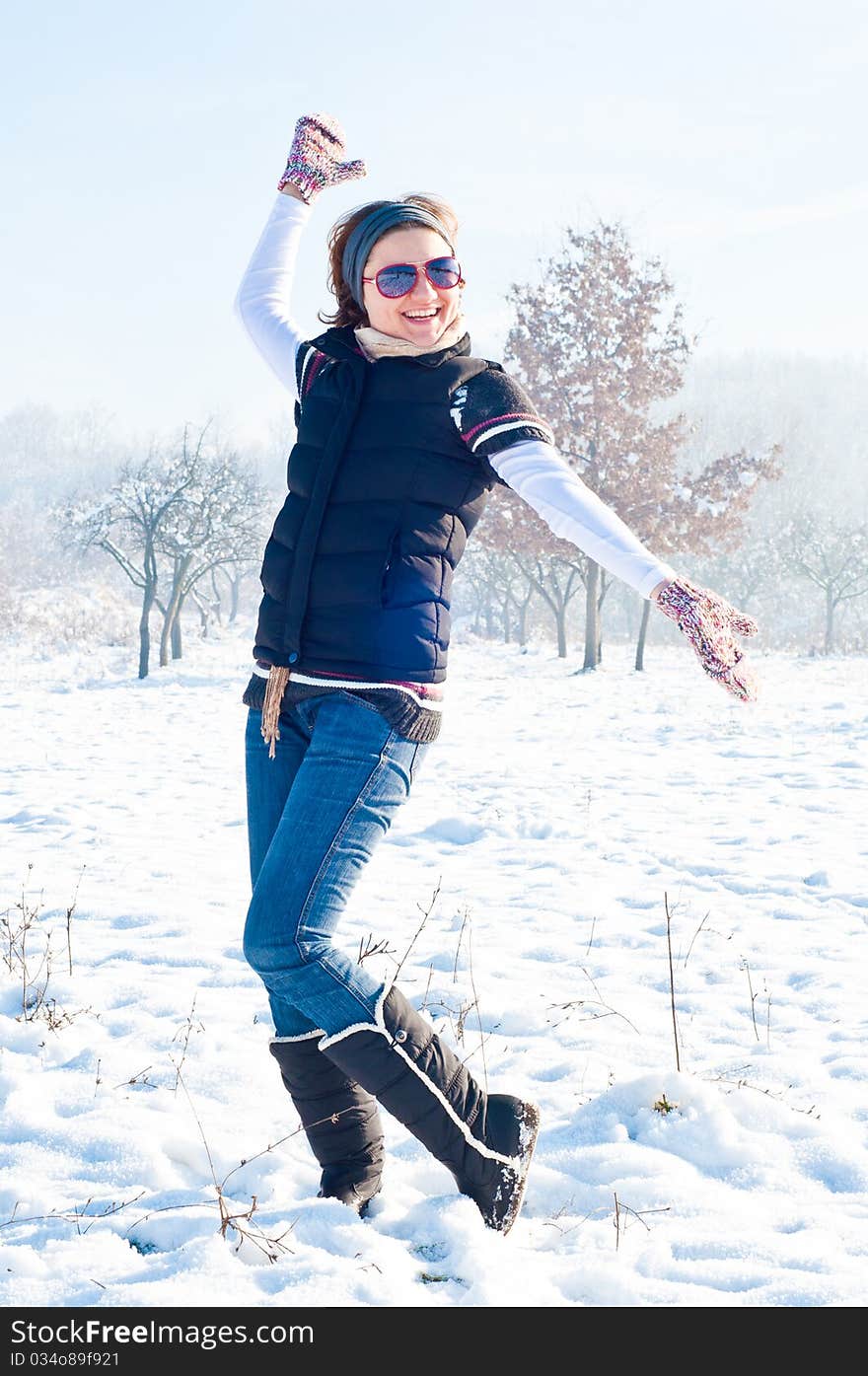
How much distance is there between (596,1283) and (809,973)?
258 cm

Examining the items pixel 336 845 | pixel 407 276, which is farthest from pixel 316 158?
pixel 336 845

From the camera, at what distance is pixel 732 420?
4227 inches

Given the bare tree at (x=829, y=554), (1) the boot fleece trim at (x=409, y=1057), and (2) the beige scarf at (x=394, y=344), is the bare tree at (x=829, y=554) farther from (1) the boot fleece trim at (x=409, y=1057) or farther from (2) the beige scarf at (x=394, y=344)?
(1) the boot fleece trim at (x=409, y=1057)

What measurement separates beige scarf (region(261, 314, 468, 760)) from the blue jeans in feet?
0.28

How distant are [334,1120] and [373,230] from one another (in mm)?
2138

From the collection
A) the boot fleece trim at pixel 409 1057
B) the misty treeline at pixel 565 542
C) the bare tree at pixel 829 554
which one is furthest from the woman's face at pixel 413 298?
the bare tree at pixel 829 554

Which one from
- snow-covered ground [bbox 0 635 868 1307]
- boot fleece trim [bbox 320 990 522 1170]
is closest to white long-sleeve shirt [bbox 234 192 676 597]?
boot fleece trim [bbox 320 990 522 1170]

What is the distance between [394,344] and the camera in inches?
90.4

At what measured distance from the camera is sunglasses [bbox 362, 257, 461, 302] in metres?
2.31

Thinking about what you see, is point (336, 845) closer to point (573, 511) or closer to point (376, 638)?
point (376, 638)

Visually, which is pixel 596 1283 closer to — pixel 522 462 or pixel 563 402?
pixel 522 462

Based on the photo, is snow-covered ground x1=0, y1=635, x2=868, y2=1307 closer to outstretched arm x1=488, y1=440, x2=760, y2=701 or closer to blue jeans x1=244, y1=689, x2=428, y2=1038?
blue jeans x1=244, y1=689, x2=428, y2=1038

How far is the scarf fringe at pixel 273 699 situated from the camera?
90.5 inches
